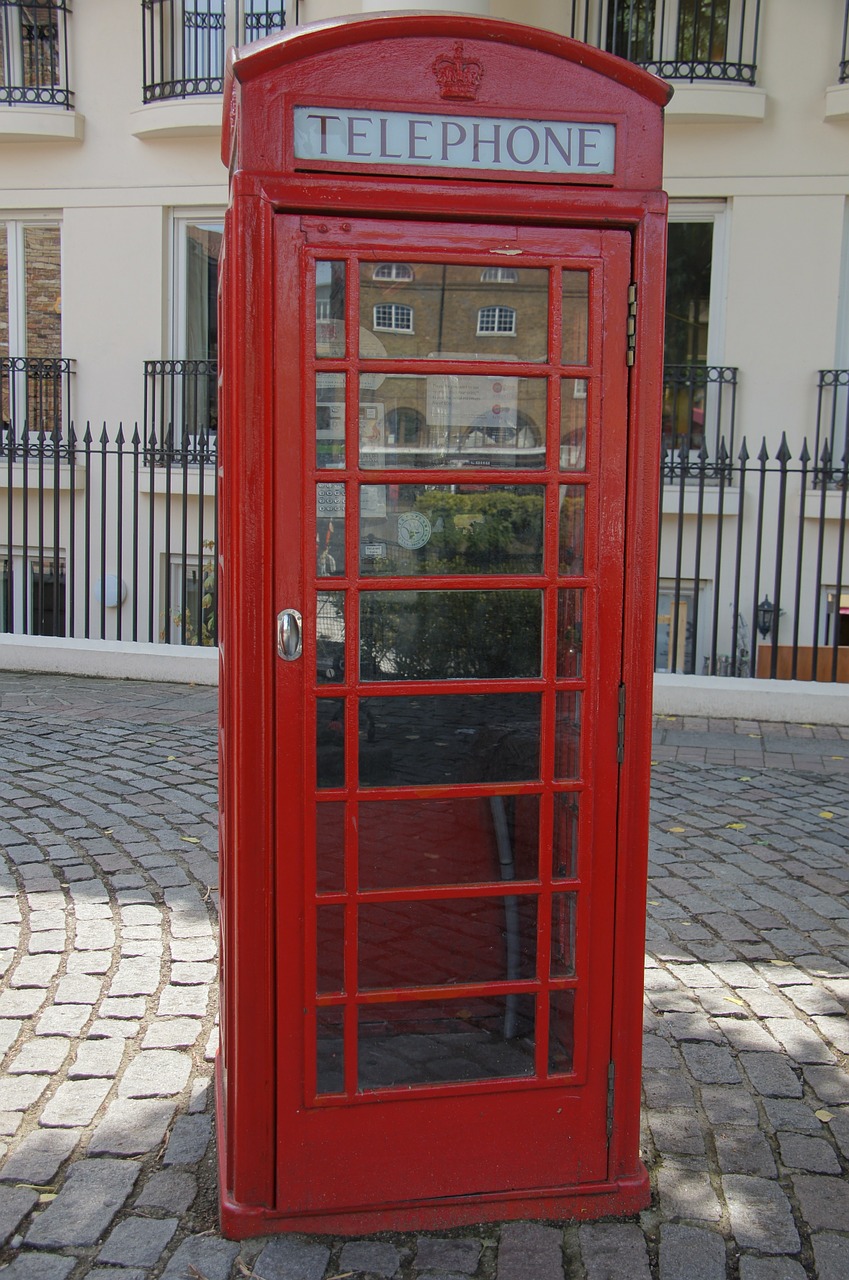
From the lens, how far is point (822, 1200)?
3.12m

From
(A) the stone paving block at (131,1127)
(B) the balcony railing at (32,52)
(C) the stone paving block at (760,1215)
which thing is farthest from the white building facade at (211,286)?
(A) the stone paving block at (131,1127)

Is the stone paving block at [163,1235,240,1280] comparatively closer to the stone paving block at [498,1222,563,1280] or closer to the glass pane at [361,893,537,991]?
the stone paving block at [498,1222,563,1280]

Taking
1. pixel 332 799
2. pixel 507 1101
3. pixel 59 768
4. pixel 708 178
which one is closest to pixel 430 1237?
pixel 507 1101

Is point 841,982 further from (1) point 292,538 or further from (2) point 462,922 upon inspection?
(1) point 292,538

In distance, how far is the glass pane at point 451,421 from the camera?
2.74m

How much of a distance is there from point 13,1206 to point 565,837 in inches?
64.8

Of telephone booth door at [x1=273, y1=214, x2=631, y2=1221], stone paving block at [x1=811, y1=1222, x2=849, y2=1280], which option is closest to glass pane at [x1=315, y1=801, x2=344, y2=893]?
telephone booth door at [x1=273, y1=214, x2=631, y2=1221]

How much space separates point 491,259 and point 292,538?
2.50ft

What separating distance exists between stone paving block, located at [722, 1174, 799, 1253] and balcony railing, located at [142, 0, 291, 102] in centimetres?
1191

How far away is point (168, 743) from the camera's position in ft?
25.9

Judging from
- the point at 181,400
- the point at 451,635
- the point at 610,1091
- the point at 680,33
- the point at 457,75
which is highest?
the point at 680,33

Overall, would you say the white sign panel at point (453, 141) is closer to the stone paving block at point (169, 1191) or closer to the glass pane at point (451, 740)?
the glass pane at point (451, 740)

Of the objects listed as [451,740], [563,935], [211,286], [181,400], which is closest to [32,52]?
[211,286]

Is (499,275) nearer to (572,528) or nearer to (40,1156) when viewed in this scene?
(572,528)
